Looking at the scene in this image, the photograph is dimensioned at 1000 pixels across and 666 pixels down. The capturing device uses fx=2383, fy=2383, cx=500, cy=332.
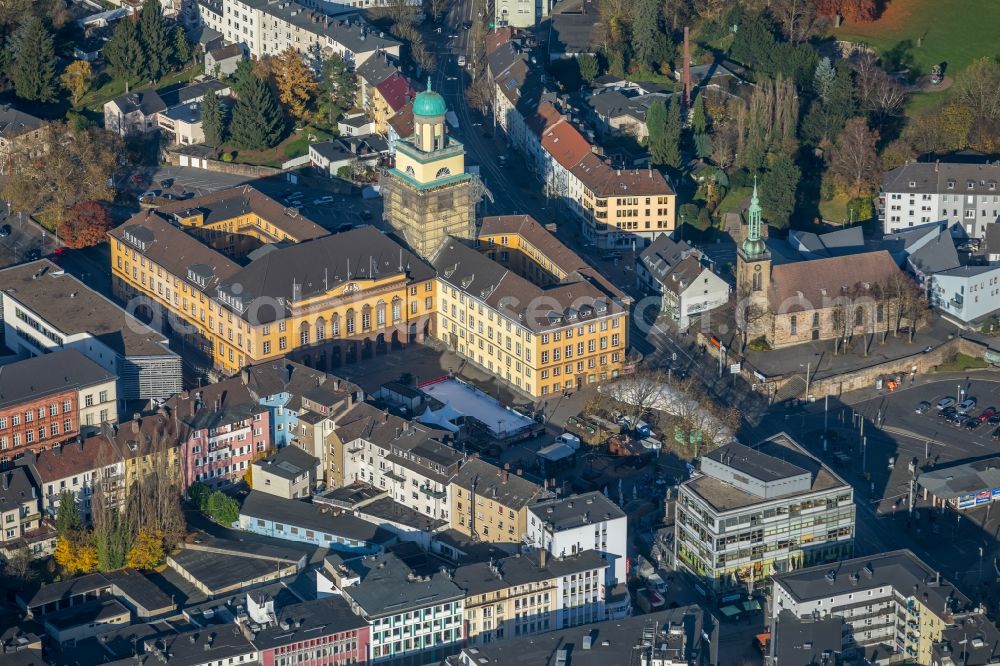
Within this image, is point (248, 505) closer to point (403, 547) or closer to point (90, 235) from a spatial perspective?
point (403, 547)

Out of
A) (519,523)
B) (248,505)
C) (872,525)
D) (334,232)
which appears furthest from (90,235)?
(872,525)

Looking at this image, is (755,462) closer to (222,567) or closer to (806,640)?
(806,640)

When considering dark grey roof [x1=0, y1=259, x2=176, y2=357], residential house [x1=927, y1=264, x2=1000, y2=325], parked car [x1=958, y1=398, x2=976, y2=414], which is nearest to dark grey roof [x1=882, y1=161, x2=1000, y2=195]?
residential house [x1=927, y1=264, x2=1000, y2=325]

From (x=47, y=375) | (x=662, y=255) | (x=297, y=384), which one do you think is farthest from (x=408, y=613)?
(x=662, y=255)

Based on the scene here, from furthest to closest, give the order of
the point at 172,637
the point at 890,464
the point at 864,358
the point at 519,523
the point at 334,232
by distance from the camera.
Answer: the point at 334,232, the point at 864,358, the point at 890,464, the point at 519,523, the point at 172,637

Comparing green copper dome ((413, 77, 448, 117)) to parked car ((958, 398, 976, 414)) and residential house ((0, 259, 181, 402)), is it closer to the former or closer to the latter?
residential house ((0, 259, 181, 402))

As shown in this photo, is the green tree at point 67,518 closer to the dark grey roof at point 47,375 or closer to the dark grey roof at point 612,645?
the dark grey roof at point 47,375
